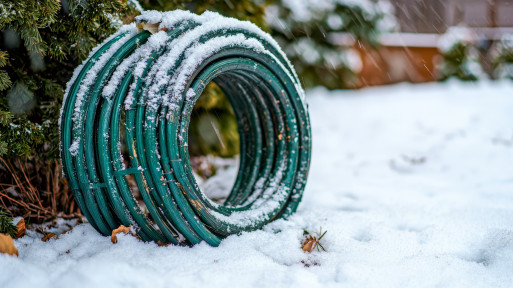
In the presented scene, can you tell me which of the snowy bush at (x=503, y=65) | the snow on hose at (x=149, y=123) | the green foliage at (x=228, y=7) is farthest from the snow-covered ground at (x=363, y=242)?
the snowy bush at (x=503, y=65)

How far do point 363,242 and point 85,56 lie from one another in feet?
5.67

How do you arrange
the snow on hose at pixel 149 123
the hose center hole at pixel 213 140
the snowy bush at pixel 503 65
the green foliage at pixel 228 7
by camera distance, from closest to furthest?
1. the snow on hose at pixel 149 123
2. the green foliage at pixel 228 7
3. the hose center hole at pixel 213 140
4. the snowy bush at pixel 503 65

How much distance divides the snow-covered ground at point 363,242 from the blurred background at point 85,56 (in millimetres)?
420

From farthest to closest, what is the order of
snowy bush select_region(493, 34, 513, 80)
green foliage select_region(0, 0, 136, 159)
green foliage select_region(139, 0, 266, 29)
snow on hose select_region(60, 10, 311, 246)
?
1. snowy bush select_region(493, 34, 513, 80)
2. green foliage select_region(139, 0, 266, 29)
3. green foliage select_region(0, 0, 136, 159)
4. snow on hose select_region(60, 10, 311, 246)

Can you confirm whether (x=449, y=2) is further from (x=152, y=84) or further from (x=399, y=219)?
(x=152, y=84)

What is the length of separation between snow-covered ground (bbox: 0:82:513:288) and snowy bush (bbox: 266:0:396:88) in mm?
1707

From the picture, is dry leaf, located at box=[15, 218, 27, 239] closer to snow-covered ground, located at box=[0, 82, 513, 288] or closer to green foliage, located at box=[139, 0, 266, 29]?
snow-covered ground, located at box=[0, 82, 513, 288]

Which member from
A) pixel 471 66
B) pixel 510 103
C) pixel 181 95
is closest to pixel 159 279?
pixel 181 95

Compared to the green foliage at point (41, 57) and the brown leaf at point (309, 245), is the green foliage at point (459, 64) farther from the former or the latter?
the green foliage at point (41, 57)

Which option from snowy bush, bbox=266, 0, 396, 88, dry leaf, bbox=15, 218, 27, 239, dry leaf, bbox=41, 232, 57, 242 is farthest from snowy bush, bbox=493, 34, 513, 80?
dry leaf, bbox=15, 218, 27, 239

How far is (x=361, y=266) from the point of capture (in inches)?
58.9

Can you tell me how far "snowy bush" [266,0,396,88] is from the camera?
441 cm

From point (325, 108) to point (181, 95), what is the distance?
3.82 meters

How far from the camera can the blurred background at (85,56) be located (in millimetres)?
1739
